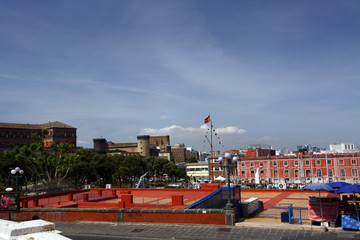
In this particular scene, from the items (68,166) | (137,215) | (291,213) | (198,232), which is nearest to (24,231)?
(198,232)

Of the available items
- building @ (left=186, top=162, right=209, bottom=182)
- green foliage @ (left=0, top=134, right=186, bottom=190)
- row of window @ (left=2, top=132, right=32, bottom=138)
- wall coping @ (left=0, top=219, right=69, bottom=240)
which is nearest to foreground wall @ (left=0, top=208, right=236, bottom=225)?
wall coping @ (left=0, top=219, right=69, bottom=240)

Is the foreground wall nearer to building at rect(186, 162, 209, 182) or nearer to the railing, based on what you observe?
the railing

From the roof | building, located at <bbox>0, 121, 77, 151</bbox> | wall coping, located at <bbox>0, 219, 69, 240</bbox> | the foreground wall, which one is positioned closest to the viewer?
wall coping, located at <bbox>0, 219, 69, 240</bbox>

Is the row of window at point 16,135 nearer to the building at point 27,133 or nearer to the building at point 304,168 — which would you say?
the building at point 27,133

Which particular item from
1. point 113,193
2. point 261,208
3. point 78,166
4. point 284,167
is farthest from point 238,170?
point 261,208

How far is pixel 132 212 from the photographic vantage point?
19.1 m

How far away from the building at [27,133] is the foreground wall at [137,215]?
92.3 m

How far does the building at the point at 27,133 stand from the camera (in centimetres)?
10406

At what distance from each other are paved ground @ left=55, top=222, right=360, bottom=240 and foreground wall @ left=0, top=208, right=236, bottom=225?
43 cm

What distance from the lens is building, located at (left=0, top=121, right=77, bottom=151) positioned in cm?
10406

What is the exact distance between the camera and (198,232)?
1580 cm

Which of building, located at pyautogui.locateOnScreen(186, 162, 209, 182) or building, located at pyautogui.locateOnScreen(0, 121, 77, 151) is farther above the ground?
building, located at pyautogui.locateOnScreen(0, 121, 77, 151)

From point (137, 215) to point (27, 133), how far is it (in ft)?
343

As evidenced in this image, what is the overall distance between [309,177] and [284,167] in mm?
5992
